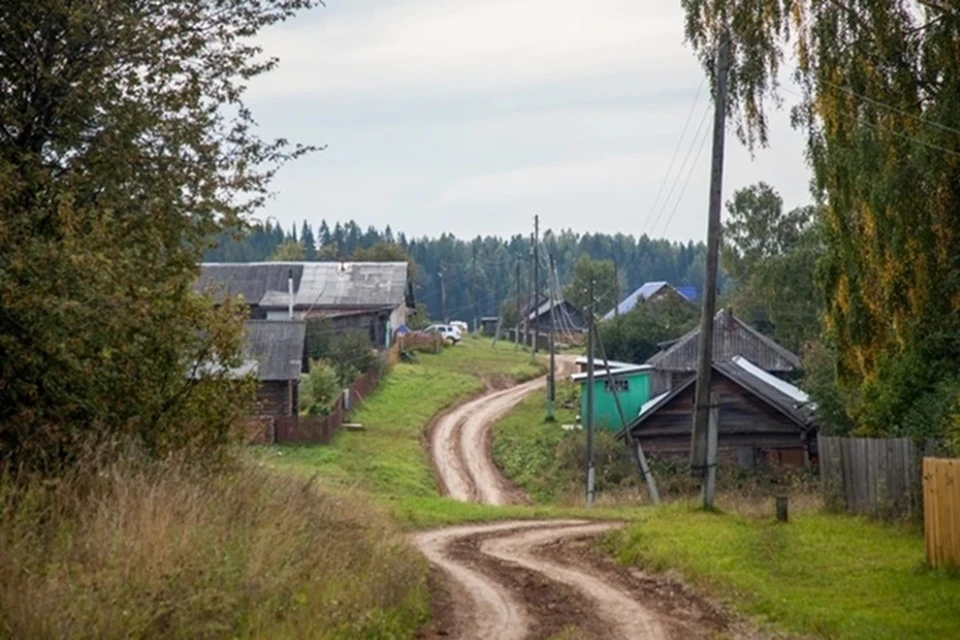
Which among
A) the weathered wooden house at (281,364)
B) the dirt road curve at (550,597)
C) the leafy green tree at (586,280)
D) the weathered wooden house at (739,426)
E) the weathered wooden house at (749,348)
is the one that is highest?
the leafy green tree at (586,280)

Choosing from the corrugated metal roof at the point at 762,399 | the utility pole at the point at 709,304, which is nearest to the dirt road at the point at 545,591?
the utility pole at the point at 709,304

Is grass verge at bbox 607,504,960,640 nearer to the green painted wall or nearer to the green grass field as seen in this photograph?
the green grass field

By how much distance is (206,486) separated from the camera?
1357 cm

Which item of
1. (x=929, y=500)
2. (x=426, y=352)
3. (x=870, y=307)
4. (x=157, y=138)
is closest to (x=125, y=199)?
(x=157, y=138)

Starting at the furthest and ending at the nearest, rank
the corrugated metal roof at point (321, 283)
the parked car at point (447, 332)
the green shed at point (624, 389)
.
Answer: the parked car at point (447, 332) → the corrugated metal roof at point (321, 283) → the green shed at point (624, 389)

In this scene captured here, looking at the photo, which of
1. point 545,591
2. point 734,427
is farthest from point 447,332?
point 545,591

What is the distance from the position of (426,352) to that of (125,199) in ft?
237

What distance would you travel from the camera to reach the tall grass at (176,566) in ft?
31.6

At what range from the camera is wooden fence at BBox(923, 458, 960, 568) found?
1622cm

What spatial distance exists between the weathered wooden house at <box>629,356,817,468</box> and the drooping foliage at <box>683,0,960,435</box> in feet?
82.0

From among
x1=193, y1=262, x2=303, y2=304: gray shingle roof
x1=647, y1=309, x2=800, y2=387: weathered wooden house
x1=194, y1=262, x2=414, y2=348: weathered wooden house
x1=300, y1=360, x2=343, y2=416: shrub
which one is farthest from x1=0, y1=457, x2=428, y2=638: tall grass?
x1=193, y1=262, x2=303, y2=304: gray shingle roof

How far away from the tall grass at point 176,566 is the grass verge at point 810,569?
13.5 feet

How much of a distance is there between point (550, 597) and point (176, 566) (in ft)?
22.9

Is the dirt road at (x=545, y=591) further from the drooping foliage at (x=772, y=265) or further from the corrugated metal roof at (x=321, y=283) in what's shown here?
the corrugated metal roof at (x=321, y=283)
